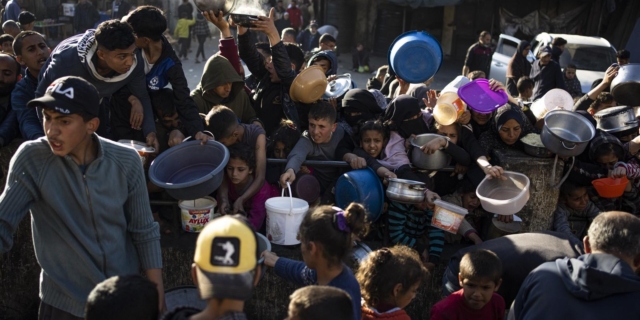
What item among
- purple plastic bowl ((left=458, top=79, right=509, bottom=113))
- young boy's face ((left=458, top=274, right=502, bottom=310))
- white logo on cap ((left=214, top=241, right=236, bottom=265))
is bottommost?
young boy's face ((left=458, top=274, right=502, bottom=310))

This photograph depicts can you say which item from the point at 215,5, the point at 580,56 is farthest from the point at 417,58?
the point at 580,56

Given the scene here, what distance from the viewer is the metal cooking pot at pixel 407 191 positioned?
4094mm

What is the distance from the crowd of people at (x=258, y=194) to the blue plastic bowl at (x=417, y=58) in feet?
0.86

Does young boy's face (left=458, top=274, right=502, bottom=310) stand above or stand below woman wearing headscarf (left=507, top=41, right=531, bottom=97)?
above

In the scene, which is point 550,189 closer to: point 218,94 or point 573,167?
point 573,167

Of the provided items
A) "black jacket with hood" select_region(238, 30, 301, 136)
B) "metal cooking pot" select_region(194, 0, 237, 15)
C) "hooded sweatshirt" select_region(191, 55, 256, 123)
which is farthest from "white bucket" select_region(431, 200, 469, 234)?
"metal cooking pot" select_region(194, 0, 237, 15)

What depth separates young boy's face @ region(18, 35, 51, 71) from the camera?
16.5ft

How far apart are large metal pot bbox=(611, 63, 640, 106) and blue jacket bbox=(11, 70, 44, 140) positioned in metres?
5.57

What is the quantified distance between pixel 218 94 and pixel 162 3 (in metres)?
18.6

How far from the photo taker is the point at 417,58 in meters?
6.14

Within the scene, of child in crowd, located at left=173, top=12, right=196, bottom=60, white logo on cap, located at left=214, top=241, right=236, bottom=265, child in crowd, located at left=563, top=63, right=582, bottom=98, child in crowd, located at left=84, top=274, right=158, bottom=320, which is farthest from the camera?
child in crowd, located at left=173, top=12, right=196, bottom=60

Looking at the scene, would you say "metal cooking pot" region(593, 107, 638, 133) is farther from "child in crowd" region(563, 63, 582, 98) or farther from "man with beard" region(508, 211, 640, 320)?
"child in crowd" region(563, 63, 582, 98)

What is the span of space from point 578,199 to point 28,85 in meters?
4.42

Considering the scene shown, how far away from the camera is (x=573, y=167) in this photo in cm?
459
